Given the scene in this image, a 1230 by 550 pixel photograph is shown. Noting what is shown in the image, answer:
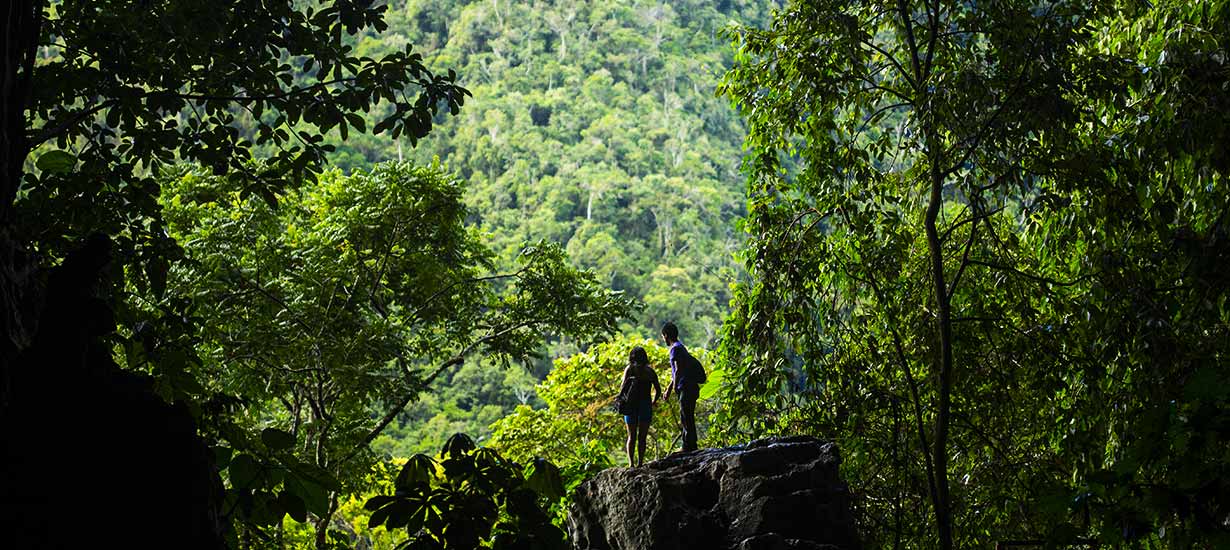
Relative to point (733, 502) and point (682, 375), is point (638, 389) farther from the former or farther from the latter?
point (733, 502)

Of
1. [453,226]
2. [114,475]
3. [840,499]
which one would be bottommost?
[114,475]

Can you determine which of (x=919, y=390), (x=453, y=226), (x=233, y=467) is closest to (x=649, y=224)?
(x=453, y=226)

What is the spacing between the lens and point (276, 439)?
61.1 inches

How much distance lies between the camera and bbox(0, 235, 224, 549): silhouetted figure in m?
1.21

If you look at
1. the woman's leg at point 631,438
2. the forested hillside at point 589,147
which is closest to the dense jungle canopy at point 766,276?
the woman's leg at point 631,438

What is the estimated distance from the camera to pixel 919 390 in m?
6.90

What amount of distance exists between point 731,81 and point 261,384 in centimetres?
668

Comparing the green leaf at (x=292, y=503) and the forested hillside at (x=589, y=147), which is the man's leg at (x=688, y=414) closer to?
the green leaf at (x=292, y=503)

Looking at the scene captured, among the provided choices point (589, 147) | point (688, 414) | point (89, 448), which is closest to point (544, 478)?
point (89, 448)

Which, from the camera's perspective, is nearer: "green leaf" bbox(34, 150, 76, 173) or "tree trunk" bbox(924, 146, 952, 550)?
"green leaf" bbox(34, 150, 76, 173)

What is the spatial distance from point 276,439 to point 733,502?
4761mm

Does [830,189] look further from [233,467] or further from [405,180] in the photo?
[405,180]

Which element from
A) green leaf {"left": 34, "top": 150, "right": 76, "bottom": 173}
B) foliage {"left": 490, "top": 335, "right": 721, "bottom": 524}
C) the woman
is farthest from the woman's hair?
foliage {"left": 490, "top": 335, "right": 721, "bottom": 524}

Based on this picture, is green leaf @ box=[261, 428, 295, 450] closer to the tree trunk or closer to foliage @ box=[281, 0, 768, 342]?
the tree trunk
